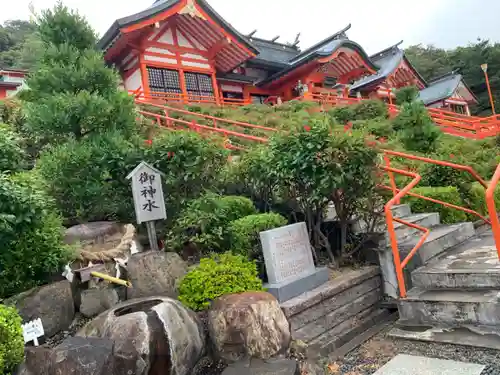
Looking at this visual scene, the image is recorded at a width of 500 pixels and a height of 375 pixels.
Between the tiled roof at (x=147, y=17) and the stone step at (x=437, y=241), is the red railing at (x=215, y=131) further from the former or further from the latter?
the tiled roof at (x=147, y=17)

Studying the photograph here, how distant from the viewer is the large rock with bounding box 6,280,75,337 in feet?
11.6

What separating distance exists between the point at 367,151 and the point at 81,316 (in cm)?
374

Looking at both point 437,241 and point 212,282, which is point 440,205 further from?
point 212,282

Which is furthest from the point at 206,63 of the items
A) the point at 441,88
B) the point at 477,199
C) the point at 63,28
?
the point at 441,88

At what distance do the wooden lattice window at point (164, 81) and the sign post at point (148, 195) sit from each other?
1326cm

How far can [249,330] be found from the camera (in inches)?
131

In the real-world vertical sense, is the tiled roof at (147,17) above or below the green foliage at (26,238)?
above

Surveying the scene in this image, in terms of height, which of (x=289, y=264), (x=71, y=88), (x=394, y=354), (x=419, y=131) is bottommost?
(x=394, y=354)

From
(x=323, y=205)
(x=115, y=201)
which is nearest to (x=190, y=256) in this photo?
(x=115, y=201)

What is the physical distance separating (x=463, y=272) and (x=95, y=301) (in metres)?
3.96

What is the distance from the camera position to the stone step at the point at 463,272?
4.06 metres

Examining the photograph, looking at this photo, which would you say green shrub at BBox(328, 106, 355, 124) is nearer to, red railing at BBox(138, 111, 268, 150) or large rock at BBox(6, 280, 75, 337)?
red railing at BBox(138, 111, 268, 150)

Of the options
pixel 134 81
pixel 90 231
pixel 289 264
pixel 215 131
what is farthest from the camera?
pixel 134 81

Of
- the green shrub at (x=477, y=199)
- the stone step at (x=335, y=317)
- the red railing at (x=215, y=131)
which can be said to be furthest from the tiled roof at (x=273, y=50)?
the stone step at (x=335, y=317)
